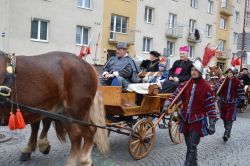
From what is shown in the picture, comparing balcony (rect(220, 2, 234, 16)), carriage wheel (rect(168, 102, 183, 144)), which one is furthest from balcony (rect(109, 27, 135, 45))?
carriage wheel (rect(168, 102, 183, 144))

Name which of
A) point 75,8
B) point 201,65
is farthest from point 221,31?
point 201,65

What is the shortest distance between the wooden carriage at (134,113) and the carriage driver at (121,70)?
27 cm

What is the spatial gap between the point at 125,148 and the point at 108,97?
4.13 feet

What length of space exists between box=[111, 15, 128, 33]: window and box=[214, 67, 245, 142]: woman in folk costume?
17840mm

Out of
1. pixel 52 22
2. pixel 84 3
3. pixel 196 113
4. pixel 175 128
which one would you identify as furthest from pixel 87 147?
pixel 84 3

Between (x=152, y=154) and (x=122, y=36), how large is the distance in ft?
65.1

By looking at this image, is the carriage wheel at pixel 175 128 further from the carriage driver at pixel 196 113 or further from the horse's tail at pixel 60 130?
the horse's tail at pixel 60 130

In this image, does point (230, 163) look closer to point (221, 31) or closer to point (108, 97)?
point (108, 97)

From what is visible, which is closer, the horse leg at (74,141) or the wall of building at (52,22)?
the horse leg at (74,141)

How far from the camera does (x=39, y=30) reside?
20766mm

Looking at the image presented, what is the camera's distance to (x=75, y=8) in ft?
73.6

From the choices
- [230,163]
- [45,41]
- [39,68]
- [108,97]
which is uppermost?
[45,41]

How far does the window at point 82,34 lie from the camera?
2308 cm

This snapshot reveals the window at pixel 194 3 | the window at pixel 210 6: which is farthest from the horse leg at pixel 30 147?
the window at pixel 210 6
